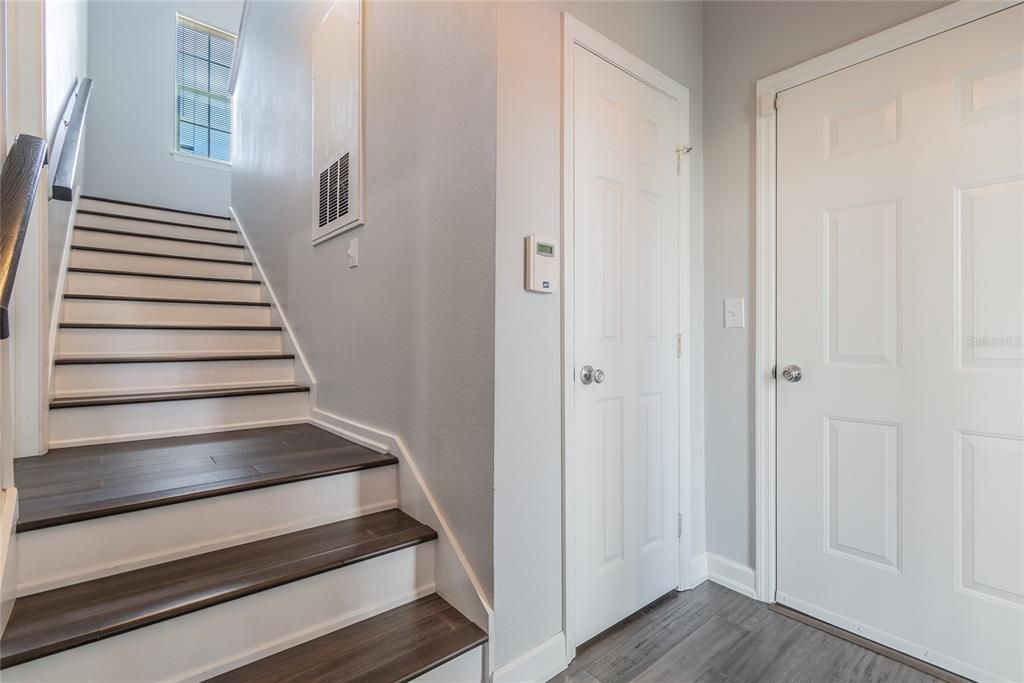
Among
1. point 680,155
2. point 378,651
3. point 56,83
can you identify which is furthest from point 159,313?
point 680,155

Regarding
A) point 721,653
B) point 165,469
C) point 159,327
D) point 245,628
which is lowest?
point 721,653

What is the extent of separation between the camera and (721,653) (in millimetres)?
1604

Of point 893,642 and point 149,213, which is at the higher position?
point 149,213

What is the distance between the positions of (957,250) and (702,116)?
1.12m

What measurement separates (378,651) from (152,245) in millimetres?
3317

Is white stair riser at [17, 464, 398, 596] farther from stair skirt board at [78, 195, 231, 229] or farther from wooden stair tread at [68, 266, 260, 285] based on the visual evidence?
stair skirt board at [78, 195, 231, 229]

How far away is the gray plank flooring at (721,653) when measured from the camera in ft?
4.91

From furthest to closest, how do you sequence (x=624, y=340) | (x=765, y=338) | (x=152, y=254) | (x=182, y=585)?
(x=152, y=254) < (x=765, y=338) < (x=624, y=340) < (x=182, y=585)

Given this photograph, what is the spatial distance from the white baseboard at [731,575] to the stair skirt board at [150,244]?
3.71 metres

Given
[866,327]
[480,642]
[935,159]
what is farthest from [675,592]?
[935,159]

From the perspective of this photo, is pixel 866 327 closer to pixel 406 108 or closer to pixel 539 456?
pixel 539 456

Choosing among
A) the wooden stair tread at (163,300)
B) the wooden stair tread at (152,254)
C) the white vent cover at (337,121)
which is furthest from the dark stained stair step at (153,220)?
the white vent cover at (337,121)

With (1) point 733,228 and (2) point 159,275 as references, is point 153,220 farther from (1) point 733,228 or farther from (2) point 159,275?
(1) point 733,228

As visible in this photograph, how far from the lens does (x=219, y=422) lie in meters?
2.18
